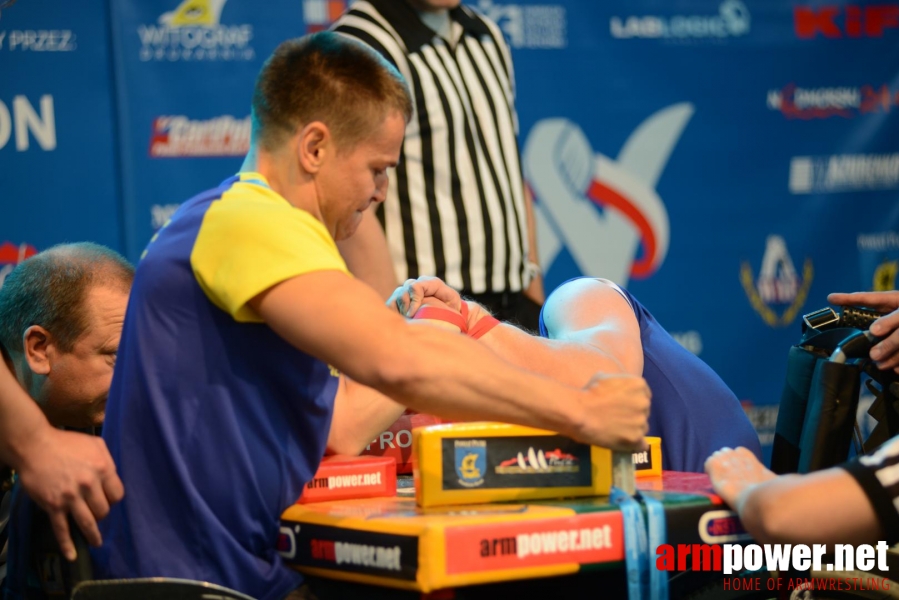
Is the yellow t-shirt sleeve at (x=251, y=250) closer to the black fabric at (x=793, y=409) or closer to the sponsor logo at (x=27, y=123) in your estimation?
the black fabric at (x=793, y=409)

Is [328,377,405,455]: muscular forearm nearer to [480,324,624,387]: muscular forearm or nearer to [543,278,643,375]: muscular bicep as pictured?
[480,324,624,387]: muscular forearm

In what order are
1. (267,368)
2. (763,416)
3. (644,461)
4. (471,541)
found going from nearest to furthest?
1. (471,541)
2. (267,368)
3. (644,461)
4. (763,416)

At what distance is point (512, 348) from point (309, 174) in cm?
64

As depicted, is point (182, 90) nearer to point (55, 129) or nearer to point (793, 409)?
point (55, 129)

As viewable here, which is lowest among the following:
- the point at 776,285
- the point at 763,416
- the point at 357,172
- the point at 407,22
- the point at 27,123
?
the point at 763,416

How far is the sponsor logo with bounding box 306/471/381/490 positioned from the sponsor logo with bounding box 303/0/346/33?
2813 millimetres

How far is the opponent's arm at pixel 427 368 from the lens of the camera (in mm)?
1503

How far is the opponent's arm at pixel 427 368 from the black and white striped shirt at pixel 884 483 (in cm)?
33

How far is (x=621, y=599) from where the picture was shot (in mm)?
1730

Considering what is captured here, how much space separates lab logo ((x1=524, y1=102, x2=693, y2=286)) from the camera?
462 cm

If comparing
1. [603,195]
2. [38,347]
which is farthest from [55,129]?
[603,195]

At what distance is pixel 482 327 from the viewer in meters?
2.24

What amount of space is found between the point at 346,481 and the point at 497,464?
0.31 meters

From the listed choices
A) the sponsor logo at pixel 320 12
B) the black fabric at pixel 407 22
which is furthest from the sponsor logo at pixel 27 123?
the black fabric at pixel 407 22
